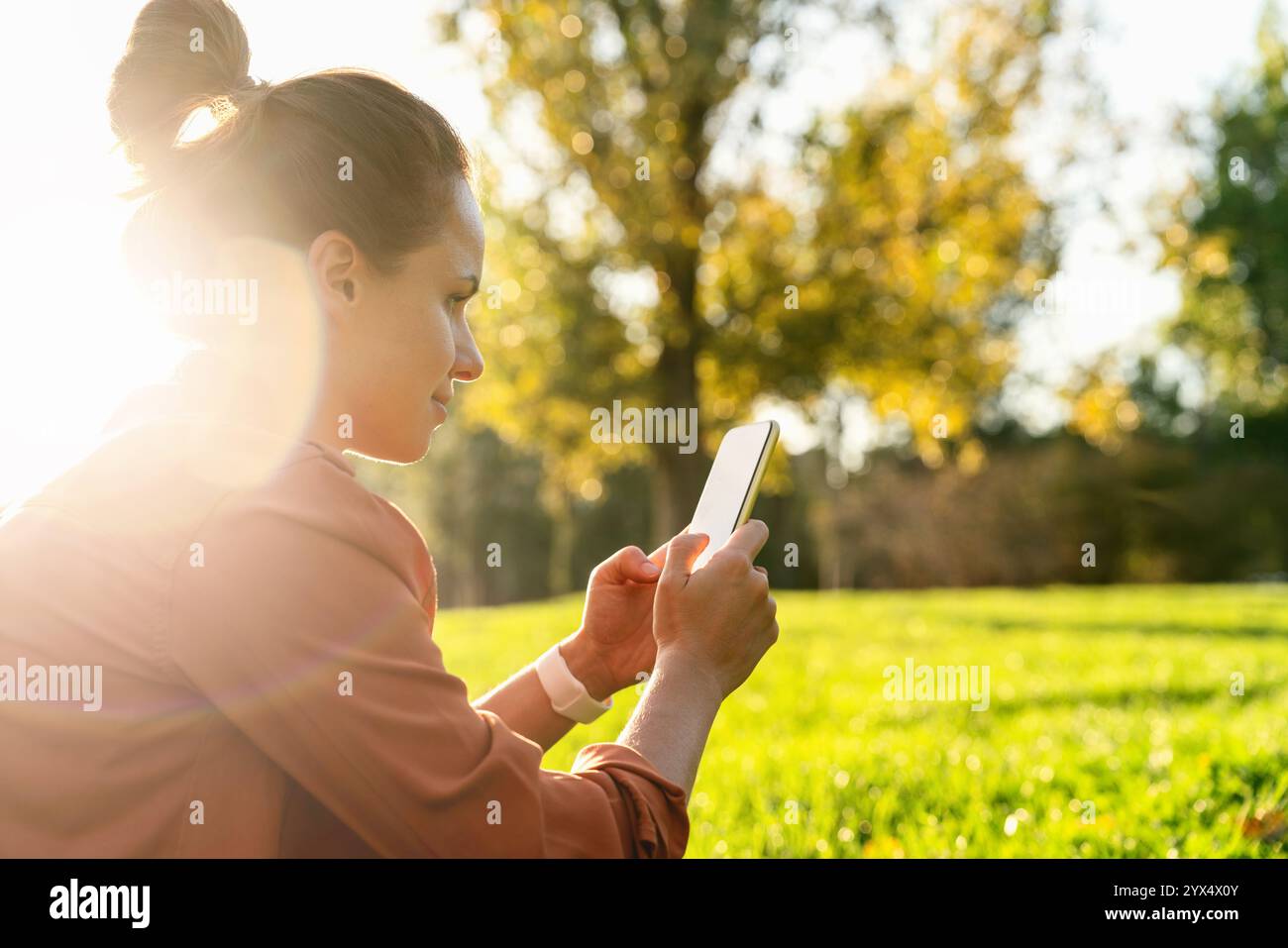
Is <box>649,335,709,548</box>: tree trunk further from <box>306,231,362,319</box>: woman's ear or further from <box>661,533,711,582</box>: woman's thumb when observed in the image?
<box>306,231,362,319</box>: woman's ear

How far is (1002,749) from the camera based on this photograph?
5012 mm

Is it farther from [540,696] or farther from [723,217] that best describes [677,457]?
[540,696]

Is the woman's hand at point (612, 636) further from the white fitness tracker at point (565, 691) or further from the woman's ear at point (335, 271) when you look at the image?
the woman's ear at point (335, 271)

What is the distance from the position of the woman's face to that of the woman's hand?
50 centimetres

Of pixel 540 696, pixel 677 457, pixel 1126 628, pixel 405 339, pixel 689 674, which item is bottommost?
pixel 1126 628

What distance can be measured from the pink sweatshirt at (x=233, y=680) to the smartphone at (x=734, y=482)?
0.62 m

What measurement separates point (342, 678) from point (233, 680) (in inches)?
5.0

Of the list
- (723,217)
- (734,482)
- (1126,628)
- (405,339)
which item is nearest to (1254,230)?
(723,217)

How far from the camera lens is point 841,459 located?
3300cm

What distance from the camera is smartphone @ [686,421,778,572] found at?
75.5 inches

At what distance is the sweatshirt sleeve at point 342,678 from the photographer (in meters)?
Result: 1.26
